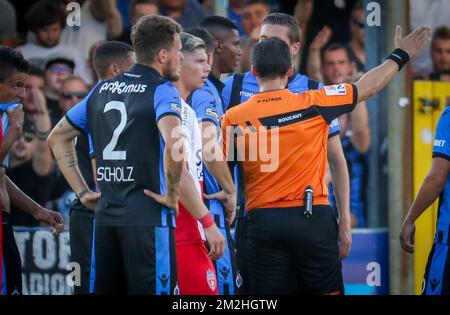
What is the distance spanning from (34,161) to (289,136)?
16.1ft

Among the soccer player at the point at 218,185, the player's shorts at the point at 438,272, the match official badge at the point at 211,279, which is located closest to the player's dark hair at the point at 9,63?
the soccer player at the point at 218,185

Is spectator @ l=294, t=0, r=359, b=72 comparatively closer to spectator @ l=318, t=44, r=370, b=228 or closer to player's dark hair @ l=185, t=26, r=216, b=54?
spectator @ l=318, t=44, r=370, b=228

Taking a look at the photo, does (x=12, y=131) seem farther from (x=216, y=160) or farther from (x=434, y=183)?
(x=434, y=183)

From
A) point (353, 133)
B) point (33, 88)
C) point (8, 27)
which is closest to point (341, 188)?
point (353, 133)

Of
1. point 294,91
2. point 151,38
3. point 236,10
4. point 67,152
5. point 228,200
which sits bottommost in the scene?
point 228,200

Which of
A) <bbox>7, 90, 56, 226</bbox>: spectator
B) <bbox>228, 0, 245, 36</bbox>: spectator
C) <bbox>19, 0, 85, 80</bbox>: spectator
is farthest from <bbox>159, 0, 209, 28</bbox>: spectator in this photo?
<bbox>7, 90, 56, 226</bbox>: spectator

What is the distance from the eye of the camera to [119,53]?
701 cm

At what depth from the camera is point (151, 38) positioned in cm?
558

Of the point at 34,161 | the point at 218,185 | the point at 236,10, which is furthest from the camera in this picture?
the point at 34,161

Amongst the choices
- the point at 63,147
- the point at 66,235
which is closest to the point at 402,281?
the point at 66,235

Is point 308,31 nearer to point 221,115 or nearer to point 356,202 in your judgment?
point 356,202

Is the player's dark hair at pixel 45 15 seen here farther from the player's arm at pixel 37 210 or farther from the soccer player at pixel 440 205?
the soccer player at pixel 440 205

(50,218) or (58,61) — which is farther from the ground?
(58,61)

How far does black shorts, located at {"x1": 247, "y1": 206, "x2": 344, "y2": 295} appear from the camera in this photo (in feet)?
18.9
